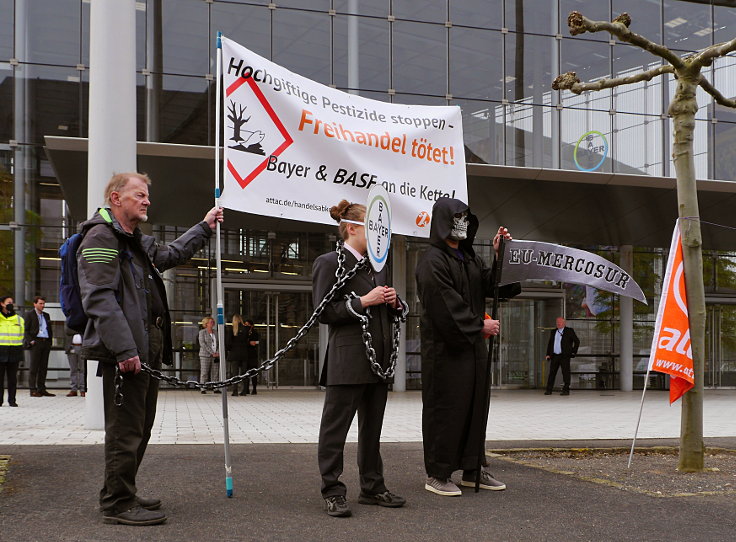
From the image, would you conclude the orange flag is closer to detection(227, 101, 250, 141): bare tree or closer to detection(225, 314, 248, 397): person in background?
detection(227, 101, 250, 141): bare tree

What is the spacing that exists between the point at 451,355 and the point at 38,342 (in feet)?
41.3

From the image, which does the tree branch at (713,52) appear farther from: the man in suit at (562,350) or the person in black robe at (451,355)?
the man in suit at (562,350)

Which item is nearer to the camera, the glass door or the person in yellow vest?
the person in yellow vest

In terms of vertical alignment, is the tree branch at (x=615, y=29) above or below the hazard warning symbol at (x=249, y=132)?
above

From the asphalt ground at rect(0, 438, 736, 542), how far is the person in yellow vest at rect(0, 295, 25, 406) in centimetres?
756

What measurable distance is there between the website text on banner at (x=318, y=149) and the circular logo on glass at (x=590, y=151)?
13.9 m

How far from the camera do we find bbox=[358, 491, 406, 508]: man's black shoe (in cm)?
546

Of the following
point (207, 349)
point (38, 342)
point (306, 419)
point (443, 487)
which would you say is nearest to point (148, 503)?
point (443, 487)

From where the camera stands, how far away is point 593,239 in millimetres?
21594

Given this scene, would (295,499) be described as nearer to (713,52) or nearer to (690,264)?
(690,264)

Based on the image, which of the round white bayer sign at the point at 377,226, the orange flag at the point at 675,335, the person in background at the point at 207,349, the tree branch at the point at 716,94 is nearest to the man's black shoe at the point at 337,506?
the round white bayer sign at the point at 377,226

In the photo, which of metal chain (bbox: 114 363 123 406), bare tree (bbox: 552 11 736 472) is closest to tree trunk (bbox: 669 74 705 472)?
bare tree (bbox: 552 11 736 472)

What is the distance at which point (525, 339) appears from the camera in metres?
23.4

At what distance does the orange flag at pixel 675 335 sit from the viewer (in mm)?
7164
